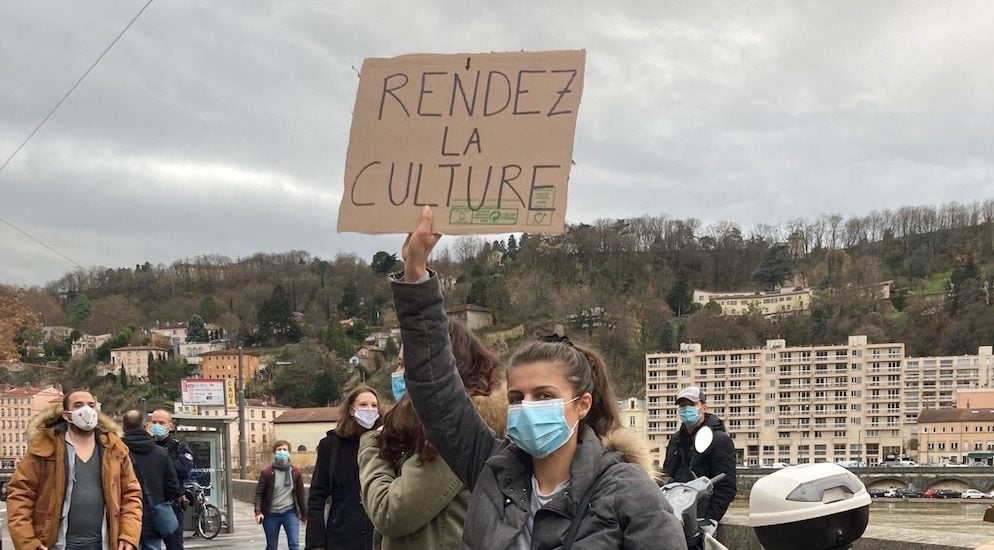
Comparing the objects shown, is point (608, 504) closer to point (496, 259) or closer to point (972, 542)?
point (972, 542)

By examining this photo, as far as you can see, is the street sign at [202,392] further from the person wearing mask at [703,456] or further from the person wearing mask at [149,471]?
the person wearing mask at [703,456]

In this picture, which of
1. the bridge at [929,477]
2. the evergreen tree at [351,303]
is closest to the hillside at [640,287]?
the evergreen tree at [351,303]

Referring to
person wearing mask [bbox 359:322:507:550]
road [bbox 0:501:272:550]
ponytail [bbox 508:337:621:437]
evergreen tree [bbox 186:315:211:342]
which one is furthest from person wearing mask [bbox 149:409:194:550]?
evergreen tree [bbox 186:315:211:342]

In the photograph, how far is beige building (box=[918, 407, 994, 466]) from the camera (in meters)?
110

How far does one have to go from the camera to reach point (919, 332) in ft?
470

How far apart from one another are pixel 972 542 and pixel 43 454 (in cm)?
469

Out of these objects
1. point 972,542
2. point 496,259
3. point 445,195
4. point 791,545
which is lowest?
point 972,542

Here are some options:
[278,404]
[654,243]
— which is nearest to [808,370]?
[654,243]

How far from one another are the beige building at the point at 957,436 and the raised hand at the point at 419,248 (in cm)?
11507

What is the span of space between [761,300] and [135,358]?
278 feet

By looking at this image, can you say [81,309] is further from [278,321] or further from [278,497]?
[278,497]

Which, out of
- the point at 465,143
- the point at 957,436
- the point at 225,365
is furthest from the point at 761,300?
the point at 465,143

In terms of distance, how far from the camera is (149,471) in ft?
24.3

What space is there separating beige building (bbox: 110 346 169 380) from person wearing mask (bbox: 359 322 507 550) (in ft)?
487
